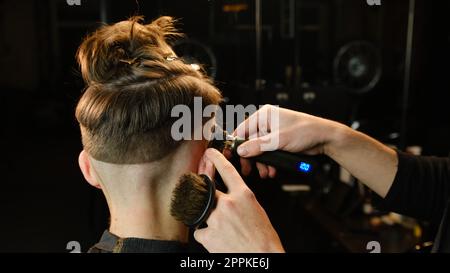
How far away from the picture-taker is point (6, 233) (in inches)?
95.7

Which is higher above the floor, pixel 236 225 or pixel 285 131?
pixel 285 131

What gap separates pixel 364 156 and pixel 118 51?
0.80m

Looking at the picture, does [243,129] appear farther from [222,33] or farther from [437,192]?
[222,33]

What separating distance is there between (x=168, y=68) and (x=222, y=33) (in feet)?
3.18

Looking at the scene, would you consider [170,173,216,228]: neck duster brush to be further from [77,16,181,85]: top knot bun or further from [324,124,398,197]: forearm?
[324,124,398,197]: forearm

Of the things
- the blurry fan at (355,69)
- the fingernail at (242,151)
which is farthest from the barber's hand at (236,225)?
the blurry fan at (355,69)

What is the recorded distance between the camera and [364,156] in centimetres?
140

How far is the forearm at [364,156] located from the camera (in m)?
1.38

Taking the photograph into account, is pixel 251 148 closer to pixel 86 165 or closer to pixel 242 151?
pixel 242 151

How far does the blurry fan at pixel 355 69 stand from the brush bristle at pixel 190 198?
86.4 inches

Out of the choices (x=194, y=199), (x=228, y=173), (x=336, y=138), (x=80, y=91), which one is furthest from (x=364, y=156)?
→ (x=80, y=91)
